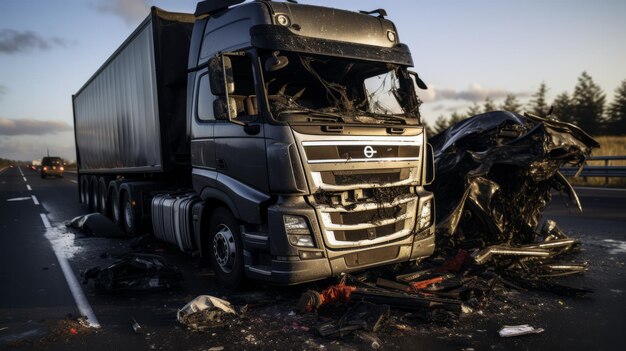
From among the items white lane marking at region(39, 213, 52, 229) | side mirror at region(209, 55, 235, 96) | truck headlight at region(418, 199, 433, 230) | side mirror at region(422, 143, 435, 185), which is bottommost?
white lane marking at region(39, 213, 52, 229)

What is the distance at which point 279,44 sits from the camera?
179 inches

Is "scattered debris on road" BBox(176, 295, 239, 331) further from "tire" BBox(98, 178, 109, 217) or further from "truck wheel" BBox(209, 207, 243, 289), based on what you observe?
"tire" BBox(98, 178, 109, 217)

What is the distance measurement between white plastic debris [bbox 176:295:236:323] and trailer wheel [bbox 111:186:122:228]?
603 centimetres

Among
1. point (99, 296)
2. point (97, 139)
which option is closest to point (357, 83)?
point (99, 296)

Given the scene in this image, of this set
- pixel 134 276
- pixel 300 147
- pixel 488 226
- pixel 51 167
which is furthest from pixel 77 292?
pixel 51 167

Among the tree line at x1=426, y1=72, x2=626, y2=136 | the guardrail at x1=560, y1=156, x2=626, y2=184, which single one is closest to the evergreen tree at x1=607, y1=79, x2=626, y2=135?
the tree line at x1=426, y1=72, x2=626, y2=136

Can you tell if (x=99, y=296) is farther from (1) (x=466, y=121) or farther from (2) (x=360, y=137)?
(1) (x=466, y=121)

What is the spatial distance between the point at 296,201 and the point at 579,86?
257 ft

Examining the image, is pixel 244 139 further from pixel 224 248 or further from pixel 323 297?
pixel 323 297

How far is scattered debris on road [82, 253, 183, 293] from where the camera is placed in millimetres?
5191

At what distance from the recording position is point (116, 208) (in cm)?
998

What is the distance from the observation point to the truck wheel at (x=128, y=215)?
28.1ft

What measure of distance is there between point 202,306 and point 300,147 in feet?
5.86

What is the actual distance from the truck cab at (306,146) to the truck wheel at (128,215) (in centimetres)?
356
